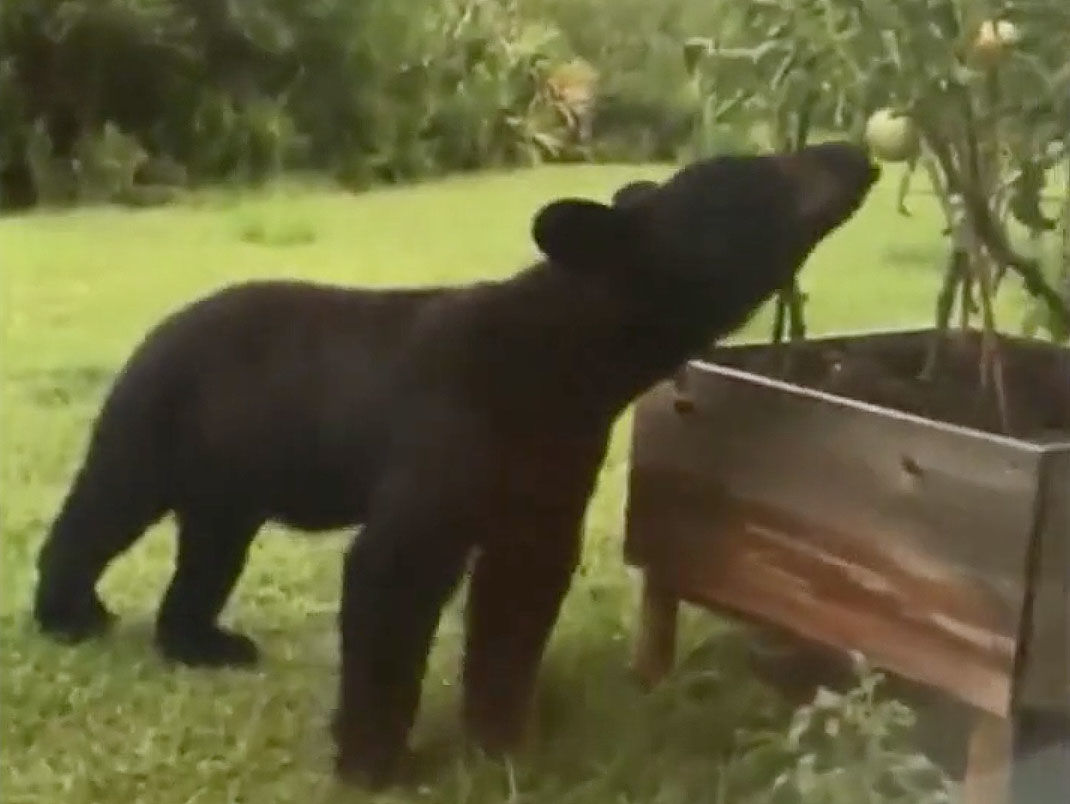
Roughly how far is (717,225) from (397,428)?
0.62 ft

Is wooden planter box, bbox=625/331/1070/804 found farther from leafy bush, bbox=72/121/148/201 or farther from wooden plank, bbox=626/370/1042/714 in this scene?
leafy bush, bbox=72/121/148/201

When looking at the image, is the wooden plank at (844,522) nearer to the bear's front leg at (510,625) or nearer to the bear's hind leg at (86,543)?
the bear's front leg at (510,625)

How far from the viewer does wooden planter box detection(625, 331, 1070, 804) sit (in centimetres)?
82

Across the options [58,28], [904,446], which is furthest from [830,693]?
[58,28]

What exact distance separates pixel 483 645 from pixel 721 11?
359 mm

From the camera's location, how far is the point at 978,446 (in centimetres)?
82

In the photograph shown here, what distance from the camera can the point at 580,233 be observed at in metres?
0.83

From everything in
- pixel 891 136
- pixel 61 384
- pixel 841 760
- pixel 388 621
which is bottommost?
pixel 841 760

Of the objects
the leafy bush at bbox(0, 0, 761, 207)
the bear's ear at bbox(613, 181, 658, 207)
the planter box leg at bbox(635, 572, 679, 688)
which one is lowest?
the planter box leg at bbox(635, 572, 679, 688)

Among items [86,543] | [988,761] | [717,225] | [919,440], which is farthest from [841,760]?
[86,543]

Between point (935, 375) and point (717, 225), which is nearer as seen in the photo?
point (717, 225)

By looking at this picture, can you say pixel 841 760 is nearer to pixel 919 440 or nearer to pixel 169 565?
pixel 919 440

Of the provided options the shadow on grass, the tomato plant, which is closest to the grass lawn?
the shadow on grass

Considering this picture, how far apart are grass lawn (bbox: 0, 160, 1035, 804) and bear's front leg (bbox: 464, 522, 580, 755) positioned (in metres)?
0.01
